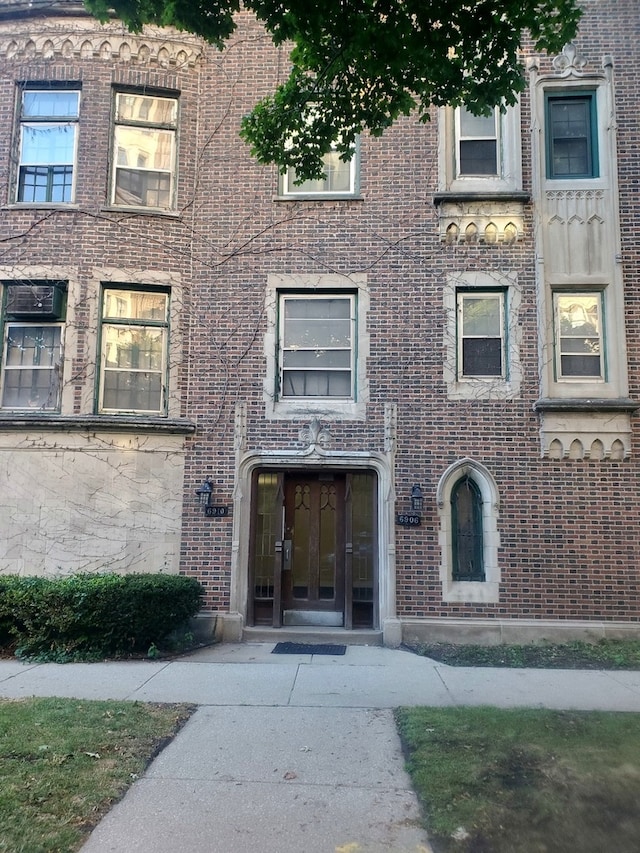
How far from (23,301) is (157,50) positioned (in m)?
4.64

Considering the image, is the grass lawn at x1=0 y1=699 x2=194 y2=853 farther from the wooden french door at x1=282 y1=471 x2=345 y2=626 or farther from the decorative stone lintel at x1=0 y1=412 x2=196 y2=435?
the decorative stone lintel at x1=0 y1=412 x2=196 y2=435

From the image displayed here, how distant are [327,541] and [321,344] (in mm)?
3019

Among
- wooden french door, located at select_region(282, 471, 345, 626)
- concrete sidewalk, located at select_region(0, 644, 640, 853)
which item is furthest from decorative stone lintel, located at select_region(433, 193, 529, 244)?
concrete sidewalk, located at select_region(0, 644, 640, 853)

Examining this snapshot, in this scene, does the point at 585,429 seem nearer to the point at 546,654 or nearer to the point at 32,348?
the point at 546,654

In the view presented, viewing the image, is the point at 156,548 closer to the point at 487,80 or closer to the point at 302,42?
Result: the point at 302,42

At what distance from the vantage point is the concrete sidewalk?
3.57 metres

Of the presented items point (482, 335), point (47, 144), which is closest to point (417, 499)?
point (482, 335)

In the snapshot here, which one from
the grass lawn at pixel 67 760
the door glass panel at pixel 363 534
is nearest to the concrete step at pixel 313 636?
the door glass panel at pixel 363 534

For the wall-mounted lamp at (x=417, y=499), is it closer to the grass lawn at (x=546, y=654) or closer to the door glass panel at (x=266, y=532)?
the grass lawn at (x=546, y=654)

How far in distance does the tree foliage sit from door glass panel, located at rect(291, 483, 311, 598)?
5.20 meters

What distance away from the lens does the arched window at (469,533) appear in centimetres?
873

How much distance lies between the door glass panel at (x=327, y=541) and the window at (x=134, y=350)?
2824 mm

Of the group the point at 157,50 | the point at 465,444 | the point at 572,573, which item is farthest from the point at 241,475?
the point at 157,50

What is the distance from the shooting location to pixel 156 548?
29.5ft
